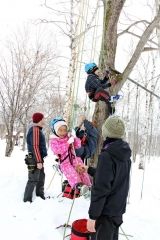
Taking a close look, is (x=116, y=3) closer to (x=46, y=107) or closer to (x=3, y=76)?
(x=3, y=76)

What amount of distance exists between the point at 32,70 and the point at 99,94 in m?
10.9

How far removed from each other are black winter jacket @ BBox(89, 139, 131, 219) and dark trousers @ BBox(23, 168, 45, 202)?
257 cm

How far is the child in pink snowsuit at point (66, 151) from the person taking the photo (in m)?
4.95

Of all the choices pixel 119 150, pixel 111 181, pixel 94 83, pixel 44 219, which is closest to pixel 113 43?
pixel 94 83

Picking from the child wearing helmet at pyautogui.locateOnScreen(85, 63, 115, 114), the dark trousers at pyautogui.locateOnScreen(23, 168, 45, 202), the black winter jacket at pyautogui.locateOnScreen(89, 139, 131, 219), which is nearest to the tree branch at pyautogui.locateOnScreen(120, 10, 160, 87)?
the child wearing helmet at pyautogui.locateOnScreen(85, 63, 115, 114)

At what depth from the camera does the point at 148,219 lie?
5.45 m

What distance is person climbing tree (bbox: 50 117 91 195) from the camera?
195 inches

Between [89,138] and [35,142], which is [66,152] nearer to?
[89,138]

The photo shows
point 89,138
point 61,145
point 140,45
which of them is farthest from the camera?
point 140,45

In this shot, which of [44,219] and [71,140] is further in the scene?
[71,140]

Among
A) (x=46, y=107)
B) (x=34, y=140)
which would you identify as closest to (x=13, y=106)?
(x=34, y=140)

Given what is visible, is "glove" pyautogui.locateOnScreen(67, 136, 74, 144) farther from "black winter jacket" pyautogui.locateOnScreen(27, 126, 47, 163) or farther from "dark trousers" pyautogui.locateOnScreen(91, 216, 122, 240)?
"dark trousers" pyautogui.locateOnScreen(91, 216, 122, 240)

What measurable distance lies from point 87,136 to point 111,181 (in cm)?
218

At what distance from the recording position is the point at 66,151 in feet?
16.3
